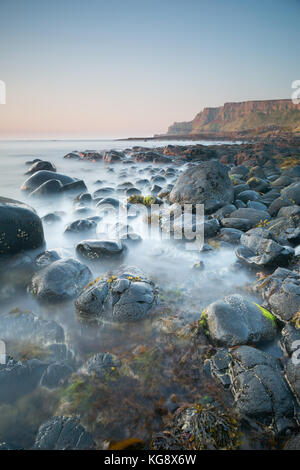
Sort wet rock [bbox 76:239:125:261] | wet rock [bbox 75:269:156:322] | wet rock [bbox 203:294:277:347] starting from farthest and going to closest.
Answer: wet rock [bbox 76:239:125:261], wet rock [bbox 75:269:156:322], wet rock [bbox 203:294:277:347]

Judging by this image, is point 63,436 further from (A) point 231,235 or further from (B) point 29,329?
(A) point 231,235

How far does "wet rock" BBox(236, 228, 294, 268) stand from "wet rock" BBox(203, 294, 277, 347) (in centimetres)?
183

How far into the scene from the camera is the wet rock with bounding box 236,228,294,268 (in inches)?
194

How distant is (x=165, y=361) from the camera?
9.83 ft

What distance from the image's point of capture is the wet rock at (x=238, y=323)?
3.04 m

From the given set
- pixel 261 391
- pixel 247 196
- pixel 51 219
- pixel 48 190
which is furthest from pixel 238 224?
pixel 48 190

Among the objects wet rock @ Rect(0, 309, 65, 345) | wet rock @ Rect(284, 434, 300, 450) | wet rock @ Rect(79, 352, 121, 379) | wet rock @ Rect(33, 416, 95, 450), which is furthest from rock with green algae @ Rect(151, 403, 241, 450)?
wet rock @ Rect(0, 309, 65, 345)

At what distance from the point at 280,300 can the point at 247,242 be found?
2.30 m

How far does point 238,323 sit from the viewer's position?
3.10 meters

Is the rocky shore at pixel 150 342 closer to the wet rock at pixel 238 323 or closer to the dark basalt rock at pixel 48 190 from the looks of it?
the wet rock at pixel 238 323

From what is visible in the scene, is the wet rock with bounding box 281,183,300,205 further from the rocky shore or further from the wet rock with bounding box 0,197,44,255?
the wet rock with bounding box 0,197,44,255

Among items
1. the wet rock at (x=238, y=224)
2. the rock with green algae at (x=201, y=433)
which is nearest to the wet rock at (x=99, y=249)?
the wet rock at (x=238, y=224)
